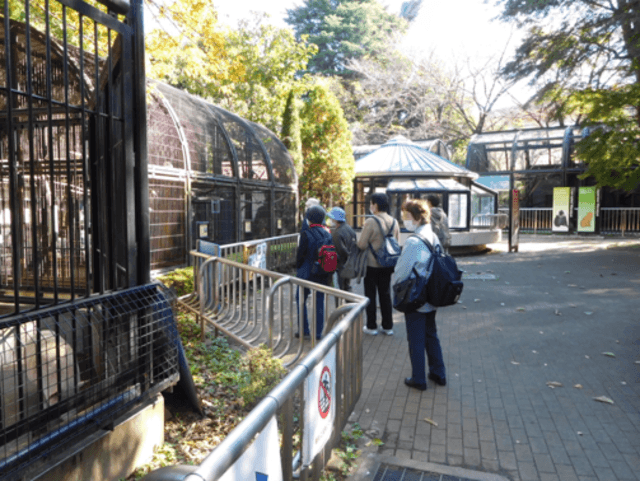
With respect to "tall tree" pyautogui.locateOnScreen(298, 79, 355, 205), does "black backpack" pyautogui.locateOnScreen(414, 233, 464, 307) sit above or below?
below

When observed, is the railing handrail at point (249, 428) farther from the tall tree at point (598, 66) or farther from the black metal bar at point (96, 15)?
the tall tree at point (598, 66)

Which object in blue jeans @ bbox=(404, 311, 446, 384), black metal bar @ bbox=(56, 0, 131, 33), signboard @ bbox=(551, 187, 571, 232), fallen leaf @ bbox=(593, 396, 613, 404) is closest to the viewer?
black metal bar @ bbox=(56, 0, 131, 33)

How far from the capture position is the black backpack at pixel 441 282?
453cm

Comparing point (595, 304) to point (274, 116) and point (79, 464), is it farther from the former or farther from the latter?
point (274, 116)

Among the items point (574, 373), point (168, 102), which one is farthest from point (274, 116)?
point (574, 373)

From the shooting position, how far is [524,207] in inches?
1069

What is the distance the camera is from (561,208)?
2442 cm

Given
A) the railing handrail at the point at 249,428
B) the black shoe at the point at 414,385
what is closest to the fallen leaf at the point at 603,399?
the black shoe at the point at 414,385

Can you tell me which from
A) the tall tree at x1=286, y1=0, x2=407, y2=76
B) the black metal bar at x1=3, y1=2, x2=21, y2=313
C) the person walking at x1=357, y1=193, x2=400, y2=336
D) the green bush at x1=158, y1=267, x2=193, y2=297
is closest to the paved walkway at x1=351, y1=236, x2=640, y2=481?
the person walking at x1=357, y1=193, x2=400, y2=336

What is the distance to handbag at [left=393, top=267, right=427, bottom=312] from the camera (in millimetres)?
4492

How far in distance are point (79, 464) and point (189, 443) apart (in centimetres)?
104

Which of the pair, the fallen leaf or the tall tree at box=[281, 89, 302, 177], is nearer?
the fallen leaf

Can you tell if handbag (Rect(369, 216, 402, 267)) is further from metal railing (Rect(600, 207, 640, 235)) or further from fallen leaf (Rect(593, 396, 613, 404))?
metal railing (Rect(600, 207, 640, 235))

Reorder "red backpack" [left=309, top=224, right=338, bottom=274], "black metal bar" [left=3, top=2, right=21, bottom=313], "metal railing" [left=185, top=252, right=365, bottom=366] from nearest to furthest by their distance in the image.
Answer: "black metal bar" [left=3, top=2, right=21, bottom=313]
"metal railing" [left=185, top=252, right=365, bottom=366]
"red backpack" [left=309, top=224, right=338, bottom=274]
